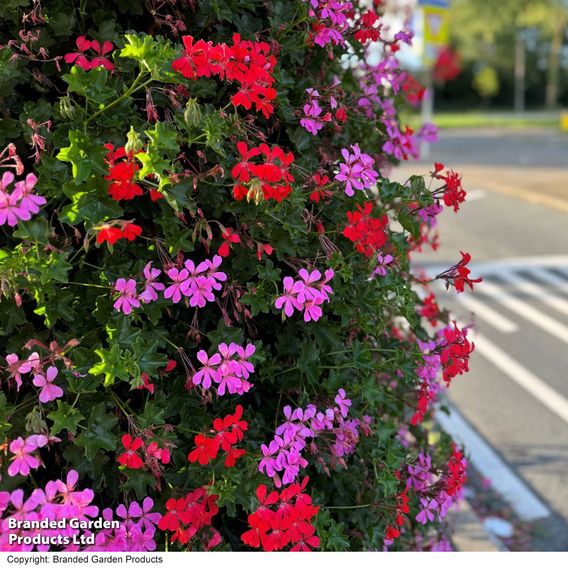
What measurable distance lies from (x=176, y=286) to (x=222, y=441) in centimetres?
32

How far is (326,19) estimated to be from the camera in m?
1.77

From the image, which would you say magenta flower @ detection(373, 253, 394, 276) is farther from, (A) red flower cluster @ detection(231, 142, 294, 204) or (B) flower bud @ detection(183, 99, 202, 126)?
(B) flower bud @ detection(183, 99, 202, 126)

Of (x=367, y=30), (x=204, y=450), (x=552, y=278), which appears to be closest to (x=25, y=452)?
(x=204, y=450)

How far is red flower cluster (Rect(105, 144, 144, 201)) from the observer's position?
1.33 metres

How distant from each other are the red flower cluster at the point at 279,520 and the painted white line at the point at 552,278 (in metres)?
7.55

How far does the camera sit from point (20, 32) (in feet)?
4.81

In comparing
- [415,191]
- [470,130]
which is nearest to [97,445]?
[415,191]

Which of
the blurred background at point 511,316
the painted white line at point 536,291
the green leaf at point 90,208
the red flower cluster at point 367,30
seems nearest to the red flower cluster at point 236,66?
the green leaf at point 90,208

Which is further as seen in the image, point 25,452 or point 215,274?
point 215,274

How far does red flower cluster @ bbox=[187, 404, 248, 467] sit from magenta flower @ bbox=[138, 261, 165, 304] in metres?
0.28

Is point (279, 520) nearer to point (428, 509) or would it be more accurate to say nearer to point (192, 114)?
point (428, 509)

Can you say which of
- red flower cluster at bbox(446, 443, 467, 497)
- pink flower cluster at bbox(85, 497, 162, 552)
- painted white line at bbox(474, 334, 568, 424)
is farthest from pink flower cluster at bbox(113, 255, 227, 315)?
painted white line at bbox(474, 334, 568, 424)

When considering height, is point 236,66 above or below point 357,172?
above

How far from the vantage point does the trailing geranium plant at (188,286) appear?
1.35 metres
